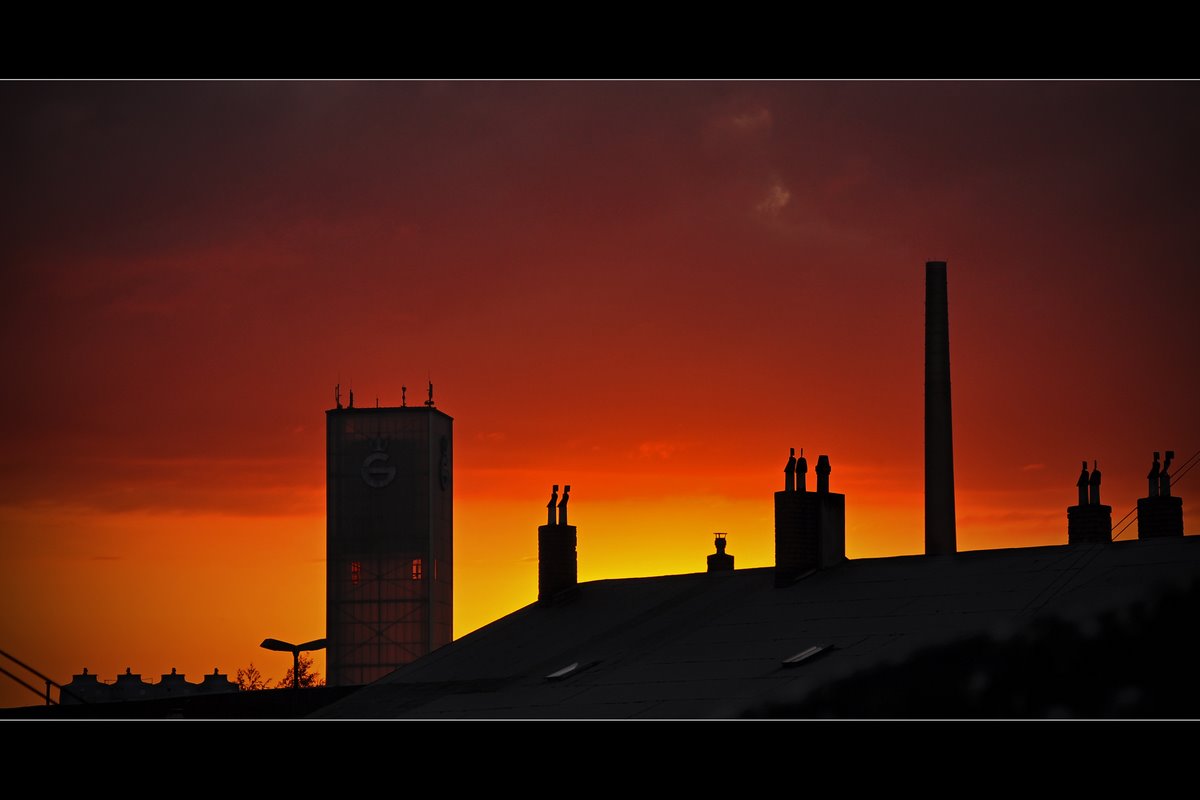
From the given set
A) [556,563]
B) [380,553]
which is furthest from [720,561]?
[380,553]

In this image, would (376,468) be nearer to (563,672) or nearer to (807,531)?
(807,531)

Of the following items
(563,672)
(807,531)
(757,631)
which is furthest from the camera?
(807,531)

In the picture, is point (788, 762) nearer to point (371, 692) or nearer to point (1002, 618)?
point (1002, 618)

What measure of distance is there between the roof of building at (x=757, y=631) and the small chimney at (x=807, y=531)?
1.06ft

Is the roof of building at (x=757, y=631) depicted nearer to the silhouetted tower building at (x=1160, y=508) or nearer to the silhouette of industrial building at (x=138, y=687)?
the silhouetted tower building at (x=1160, y=508)

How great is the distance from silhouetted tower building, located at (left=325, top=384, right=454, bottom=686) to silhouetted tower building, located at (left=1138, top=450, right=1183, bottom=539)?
113m

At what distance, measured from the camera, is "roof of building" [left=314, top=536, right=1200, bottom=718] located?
98.9 feet

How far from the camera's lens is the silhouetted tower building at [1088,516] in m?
38.6

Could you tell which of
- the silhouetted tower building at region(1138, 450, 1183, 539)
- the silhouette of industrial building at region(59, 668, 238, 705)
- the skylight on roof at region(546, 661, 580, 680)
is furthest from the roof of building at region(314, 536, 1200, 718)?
the silhouette of industrial building at region(59, 668, 238, 705)

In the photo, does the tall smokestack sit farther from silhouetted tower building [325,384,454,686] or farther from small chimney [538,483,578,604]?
silhouetted tower building [325,384,454,686]

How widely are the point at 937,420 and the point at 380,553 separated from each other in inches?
4268

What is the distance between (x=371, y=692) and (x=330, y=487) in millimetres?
109538

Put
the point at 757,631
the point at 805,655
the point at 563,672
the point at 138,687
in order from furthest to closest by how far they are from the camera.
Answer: the point at 138,687, the point at 563,672, the point at 757,631, the point at 805,655

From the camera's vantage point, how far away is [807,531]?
38344mm
